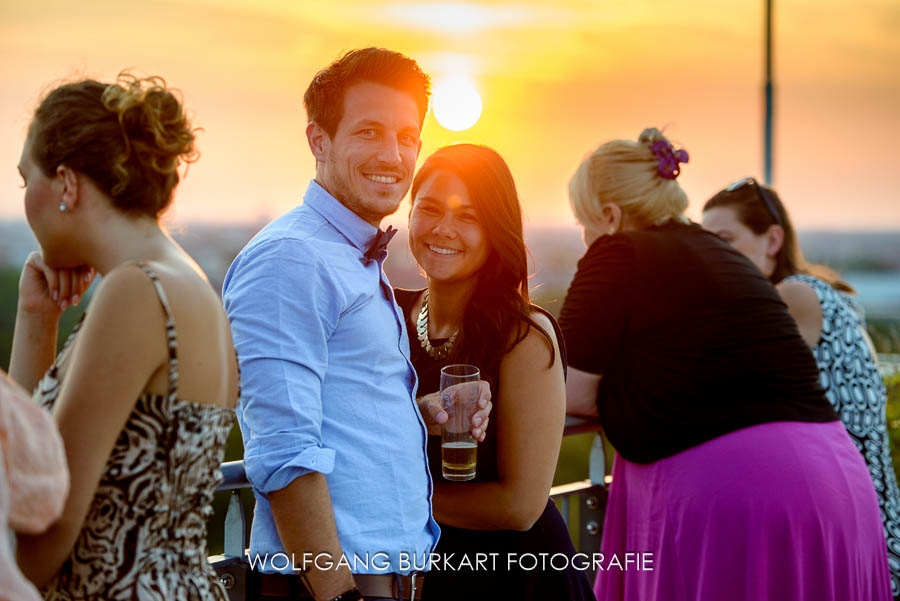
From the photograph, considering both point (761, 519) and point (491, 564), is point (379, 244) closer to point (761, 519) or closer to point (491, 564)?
point (491, 564)

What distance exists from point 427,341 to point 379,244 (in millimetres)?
634

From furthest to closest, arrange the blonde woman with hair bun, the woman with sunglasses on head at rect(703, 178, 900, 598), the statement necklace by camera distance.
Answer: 1. the woman with sunglasses on head at rect(703, 178, 900, 598)
2. the blonde woman with hair bun
3. the statement necklace

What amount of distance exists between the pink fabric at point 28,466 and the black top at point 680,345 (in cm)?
246

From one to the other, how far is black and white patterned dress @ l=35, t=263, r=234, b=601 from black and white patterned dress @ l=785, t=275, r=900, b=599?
3.24 m

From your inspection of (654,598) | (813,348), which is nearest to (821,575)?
Answer: (654,598)

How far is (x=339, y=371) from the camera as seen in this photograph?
7.93 ft

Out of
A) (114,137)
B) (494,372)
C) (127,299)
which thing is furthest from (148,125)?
(494,372)

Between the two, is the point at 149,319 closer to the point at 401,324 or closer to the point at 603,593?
the point at 401,324

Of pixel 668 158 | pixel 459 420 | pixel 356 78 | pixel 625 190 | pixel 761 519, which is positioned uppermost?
pixel 356 78

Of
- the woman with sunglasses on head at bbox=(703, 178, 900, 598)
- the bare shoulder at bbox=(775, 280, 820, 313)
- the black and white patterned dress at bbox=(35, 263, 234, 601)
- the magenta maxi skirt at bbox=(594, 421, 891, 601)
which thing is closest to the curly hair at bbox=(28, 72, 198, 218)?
the black and white patterned dress at bbox=(35, 263, 234, 601)

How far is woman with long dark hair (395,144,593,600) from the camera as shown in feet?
9.86

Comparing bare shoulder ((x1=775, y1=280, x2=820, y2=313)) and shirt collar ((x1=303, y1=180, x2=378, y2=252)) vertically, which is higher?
shirt collar ((x1=303, y1=180, x2=378, y2=252))

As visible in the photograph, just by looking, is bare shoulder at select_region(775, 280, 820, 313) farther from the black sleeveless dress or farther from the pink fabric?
the pink fabric

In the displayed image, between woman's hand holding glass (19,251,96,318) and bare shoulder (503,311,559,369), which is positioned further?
bare shoulder (503,311,559,369)
